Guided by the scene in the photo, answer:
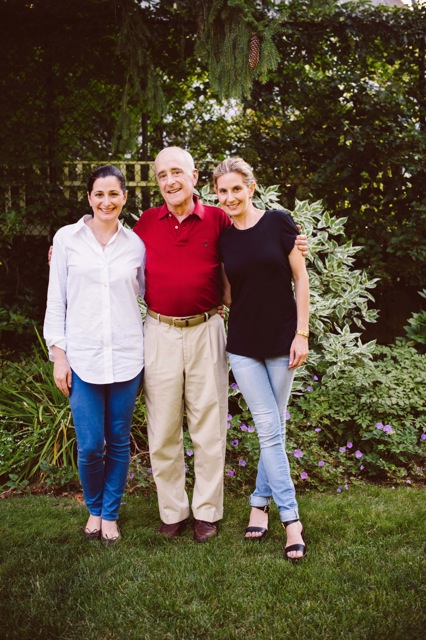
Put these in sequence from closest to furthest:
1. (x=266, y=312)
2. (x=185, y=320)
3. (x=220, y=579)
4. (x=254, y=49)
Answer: (x=220, y=579) → (x=266, y=312) → (x=185, y=320) → (x=254, y=49)

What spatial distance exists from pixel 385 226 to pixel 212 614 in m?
4.31

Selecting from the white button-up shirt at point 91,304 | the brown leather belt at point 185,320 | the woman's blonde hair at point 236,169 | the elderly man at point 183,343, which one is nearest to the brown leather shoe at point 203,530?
the elderly man at point 183,343

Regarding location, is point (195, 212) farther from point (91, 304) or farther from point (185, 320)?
point (91, 304)

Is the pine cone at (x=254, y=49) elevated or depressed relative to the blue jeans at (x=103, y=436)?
elevated

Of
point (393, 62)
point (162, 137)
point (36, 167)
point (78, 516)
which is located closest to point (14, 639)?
point (78, 516)

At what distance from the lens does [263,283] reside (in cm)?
282

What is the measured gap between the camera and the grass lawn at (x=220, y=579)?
7.83ft

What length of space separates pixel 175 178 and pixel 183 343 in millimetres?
785

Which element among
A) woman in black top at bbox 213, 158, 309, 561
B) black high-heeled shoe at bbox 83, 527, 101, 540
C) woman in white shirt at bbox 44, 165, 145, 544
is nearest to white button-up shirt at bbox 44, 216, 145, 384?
woman in white shirt at bbox 44, 165, 145, 544

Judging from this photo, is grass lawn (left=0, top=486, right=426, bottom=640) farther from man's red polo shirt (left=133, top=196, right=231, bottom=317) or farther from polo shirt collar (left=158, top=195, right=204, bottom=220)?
polo shirt collar (left=158, top=195, right=204, bottom=220)

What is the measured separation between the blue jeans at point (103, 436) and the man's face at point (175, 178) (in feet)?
2.81

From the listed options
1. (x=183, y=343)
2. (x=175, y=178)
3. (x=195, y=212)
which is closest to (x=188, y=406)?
(x=183, y=343)

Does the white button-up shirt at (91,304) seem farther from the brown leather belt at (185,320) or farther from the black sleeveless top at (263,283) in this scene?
the black sleeveless top at (263,283)

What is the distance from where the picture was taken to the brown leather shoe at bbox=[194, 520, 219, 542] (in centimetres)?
313
